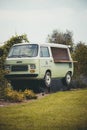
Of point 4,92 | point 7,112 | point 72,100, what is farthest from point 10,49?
point 7,112

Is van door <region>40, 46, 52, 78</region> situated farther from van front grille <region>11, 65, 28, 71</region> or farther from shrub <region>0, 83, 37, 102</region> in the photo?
shrub <region>0, 83, 37, 102</region>

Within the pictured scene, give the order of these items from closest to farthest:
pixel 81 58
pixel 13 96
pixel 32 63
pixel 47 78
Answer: pixel 13 96, pixel 32 63, pixel 47 78, pixel 81 58

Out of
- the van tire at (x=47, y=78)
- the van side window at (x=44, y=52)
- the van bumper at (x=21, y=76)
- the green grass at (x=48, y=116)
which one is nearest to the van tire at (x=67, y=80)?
the van tire at (x=47, y=78)

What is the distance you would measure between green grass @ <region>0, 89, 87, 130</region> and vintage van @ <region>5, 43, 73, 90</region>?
2.73 m

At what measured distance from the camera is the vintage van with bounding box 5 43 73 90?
13367mm

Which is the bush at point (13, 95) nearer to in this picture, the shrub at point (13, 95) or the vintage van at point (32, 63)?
the shrub at point (13, 95)

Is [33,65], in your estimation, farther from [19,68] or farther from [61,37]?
[61,37]

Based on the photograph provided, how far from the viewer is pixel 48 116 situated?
847cm

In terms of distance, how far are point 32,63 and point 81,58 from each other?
5220 millimetres

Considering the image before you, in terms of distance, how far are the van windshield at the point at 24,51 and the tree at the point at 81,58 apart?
183 inches

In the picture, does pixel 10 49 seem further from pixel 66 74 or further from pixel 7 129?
pixel 7 129

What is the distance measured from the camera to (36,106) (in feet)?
32.4

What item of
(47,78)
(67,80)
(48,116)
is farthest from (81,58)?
(48,116)

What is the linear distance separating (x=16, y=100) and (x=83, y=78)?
7447 millimetres
